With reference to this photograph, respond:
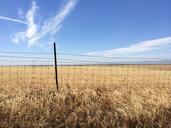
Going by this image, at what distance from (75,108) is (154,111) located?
233 cm

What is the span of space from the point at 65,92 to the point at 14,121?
2613mm

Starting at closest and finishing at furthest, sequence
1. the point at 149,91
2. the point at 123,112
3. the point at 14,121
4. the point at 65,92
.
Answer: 1. the point at 14,121
2. the point at 123,112
3. the point at 65,92
4. the point at 149,91

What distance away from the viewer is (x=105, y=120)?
6.62 metres

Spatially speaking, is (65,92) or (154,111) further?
(65,92)

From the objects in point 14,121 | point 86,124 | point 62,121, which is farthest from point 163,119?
point 14,121

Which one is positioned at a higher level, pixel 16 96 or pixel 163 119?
pixel 16 96

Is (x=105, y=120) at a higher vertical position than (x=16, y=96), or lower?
lower

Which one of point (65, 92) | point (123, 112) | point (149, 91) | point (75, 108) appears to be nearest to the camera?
point (123, 112)

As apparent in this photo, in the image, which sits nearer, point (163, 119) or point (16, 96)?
point (163, 119)

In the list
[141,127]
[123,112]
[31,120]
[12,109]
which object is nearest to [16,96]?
[12,109]

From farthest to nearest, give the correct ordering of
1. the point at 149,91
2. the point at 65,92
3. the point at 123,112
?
the point at 149,91, the point at 65,92, the point at 123,112

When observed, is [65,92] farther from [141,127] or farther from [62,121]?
[141,127]

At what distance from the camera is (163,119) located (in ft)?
21.8

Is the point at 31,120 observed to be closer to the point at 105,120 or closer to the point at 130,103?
the point at 105,120
